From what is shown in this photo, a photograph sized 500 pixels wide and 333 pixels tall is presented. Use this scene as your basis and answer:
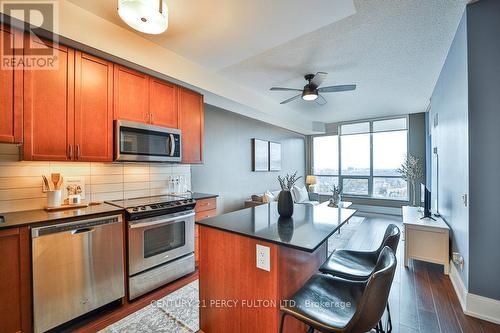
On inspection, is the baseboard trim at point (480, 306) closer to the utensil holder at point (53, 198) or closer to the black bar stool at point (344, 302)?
the black bar stool at point (344, 302)

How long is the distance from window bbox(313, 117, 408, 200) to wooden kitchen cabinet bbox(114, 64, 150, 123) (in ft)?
20.3

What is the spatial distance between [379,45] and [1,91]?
372 centimetres

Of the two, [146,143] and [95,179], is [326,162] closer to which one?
[146,143]

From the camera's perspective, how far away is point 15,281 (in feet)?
5.30

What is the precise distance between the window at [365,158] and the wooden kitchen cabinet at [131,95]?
6.18m

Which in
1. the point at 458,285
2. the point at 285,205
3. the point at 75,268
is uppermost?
the point at 285,205

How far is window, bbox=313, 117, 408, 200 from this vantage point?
6.22 metres

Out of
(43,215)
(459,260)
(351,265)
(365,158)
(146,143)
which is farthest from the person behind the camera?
(365,158)

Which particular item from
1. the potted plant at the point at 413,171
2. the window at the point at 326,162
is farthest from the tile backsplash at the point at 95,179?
the window at the point at 326,162

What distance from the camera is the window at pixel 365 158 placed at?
6.22m

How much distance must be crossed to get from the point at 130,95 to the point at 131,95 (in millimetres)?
11

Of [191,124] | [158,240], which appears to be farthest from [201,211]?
[191,124]

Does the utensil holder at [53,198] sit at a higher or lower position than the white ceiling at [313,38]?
lower

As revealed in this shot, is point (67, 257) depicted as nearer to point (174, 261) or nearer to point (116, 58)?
point (174, 261)
